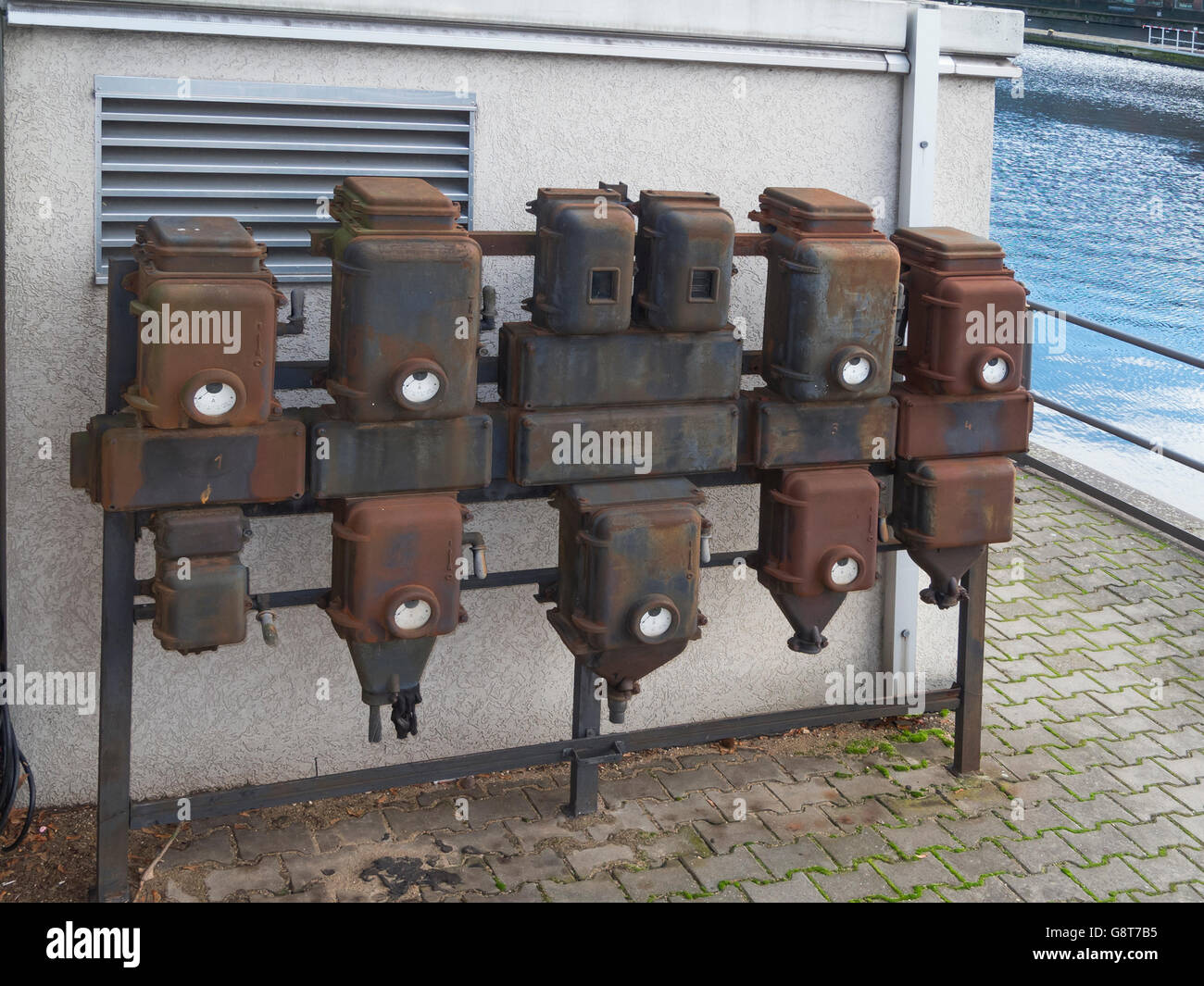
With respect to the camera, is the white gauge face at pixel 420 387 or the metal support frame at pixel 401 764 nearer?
the white gauge face at pixel 420 387

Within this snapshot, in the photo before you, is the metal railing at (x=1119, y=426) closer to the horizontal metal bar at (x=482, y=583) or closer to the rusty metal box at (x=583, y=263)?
the horizontal metal bar at (x=482, y=583)

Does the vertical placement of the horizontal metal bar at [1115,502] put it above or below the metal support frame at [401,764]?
above

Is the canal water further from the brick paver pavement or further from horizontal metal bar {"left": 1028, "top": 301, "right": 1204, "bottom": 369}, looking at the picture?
the brick paver pavement

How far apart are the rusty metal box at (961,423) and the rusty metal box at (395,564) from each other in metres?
1.24

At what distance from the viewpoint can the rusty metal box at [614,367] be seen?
312cm

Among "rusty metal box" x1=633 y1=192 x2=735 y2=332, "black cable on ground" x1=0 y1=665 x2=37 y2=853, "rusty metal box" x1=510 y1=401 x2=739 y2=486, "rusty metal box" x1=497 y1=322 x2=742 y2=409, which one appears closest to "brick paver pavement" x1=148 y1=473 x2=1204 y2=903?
"black cable on ground" x1=0 y1=665 x2=37 y2=853

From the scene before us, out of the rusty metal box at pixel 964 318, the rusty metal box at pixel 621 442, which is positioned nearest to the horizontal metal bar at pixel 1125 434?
the rusty metal box at pixel 964 318

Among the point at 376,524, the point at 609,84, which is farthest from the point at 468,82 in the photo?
the point at 376,524

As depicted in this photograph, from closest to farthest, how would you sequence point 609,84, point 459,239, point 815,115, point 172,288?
point 172,288
point 459,239
point 609,84
point 815,115

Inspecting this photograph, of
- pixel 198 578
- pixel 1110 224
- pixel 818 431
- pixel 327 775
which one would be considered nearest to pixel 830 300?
pixel 818 431

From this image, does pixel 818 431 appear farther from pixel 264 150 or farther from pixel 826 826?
pixel 264 150

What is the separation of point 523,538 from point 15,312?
152cm

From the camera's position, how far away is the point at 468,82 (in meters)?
3.54
